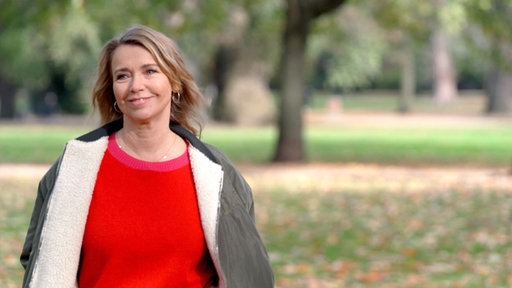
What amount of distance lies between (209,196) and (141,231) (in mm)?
225

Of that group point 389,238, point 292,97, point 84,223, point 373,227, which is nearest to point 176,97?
point 84,223

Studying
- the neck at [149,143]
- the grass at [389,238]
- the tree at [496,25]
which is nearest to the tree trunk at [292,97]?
the tree at [496,25]

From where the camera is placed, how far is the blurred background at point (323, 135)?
1166cm

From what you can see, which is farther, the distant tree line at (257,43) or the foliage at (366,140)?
the foliage at (366,140)

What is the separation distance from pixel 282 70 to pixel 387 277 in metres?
13.9

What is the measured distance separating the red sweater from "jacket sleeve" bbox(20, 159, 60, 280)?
14 cm

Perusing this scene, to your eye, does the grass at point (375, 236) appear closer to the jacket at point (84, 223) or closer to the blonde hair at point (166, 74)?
the blonde hair at point (166, 74)

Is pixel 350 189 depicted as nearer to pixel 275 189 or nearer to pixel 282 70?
pixel 275 189

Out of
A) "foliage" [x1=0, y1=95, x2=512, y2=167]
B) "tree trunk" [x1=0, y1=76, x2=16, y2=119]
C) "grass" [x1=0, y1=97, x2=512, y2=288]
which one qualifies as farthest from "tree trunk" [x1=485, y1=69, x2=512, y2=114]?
"grass" [x1=0, y1=97, x2=512, y2=288]

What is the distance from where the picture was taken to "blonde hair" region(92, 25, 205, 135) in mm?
3635

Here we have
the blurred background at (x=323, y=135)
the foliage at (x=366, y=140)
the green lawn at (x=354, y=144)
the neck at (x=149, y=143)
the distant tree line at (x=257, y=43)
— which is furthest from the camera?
the foliage at (x=366, y=140)

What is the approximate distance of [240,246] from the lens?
358 centimetres

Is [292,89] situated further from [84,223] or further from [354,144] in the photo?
[84,223]

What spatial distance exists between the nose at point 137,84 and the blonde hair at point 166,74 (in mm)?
75
